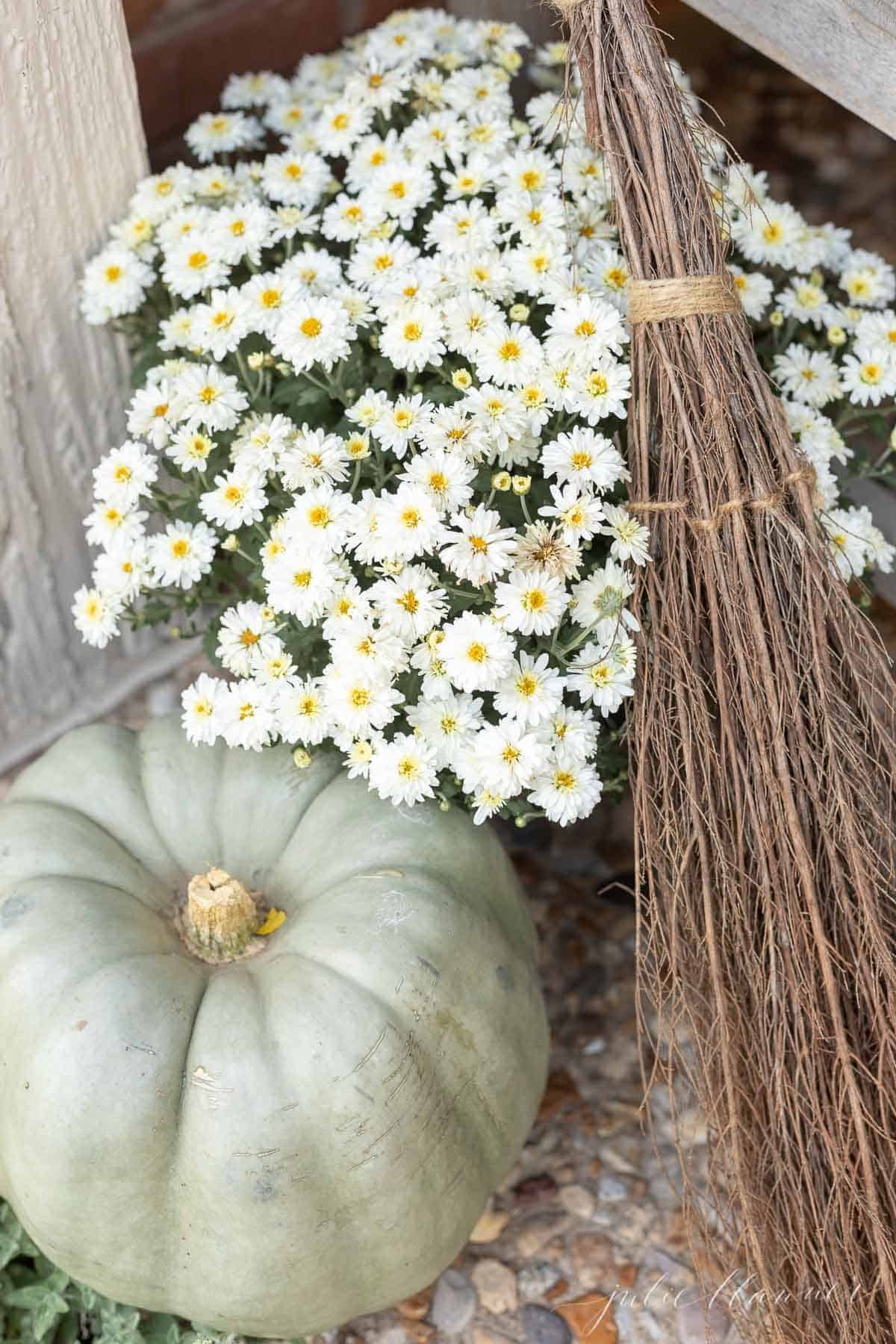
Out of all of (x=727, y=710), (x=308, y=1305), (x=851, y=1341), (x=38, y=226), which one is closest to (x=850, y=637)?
(x=727, y=710)

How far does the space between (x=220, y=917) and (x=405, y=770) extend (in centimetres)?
23

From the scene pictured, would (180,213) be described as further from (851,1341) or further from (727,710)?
(851,1341)

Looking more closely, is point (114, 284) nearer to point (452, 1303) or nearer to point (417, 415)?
point (417, 415)

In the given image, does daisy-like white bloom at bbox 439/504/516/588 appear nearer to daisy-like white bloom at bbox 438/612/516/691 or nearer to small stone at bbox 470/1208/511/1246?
daisy-like white bloom at bbox 438/612/516/691

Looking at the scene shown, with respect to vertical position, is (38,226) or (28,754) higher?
(38,226)

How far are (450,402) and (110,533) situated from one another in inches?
15.0

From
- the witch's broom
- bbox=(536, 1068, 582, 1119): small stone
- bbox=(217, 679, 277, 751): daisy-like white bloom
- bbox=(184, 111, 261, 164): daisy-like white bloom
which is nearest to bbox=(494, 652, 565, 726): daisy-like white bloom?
the witch's broom

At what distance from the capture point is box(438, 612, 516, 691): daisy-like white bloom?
3.97ft

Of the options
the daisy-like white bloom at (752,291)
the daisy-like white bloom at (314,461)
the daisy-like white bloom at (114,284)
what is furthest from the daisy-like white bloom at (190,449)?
the daisy-like white bloom at (752,291)

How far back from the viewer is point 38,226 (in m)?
1.54

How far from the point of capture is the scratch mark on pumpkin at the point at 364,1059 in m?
1.21

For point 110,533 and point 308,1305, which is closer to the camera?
point 308,1305

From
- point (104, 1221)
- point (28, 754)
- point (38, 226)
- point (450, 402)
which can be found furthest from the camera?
point (28, 754)

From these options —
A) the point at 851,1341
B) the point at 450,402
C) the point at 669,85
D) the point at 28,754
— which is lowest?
the point at 851,1341
